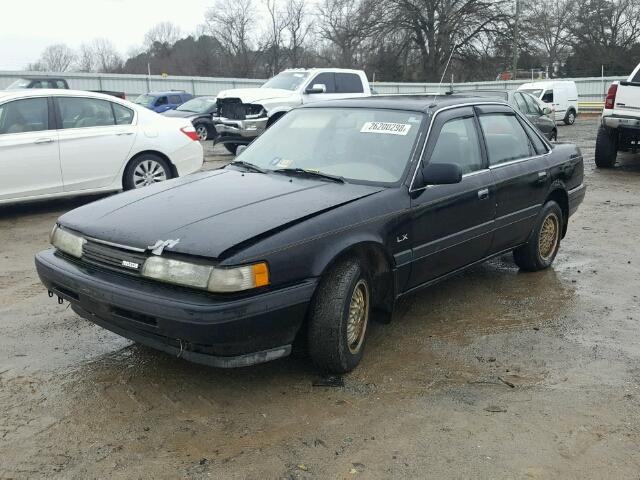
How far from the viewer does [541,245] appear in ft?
18.2

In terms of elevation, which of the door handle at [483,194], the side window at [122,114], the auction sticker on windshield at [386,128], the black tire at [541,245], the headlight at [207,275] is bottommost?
the black tire at [541,245]

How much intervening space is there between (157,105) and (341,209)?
2040cm

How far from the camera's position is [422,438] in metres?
2.93

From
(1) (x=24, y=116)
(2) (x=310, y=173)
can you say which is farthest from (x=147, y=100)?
(2) (x=310, y=173)

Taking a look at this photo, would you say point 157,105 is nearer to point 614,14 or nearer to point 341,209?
point 341,209

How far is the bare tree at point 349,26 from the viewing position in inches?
1708

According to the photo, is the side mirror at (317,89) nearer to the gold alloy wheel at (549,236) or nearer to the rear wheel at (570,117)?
the gold alloy wheel at (549,236)

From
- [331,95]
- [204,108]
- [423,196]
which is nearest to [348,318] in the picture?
[423,196]

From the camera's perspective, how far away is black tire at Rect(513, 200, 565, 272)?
211 inches

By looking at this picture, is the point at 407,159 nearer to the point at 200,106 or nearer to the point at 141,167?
the point at 141,167

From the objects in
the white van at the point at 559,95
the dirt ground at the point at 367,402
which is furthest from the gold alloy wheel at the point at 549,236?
the white van at the point at 559,95

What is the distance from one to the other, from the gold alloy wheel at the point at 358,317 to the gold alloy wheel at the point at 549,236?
2447 mm

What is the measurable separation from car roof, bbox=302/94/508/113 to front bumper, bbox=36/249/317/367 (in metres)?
1.77

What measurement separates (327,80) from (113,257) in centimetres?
1199
